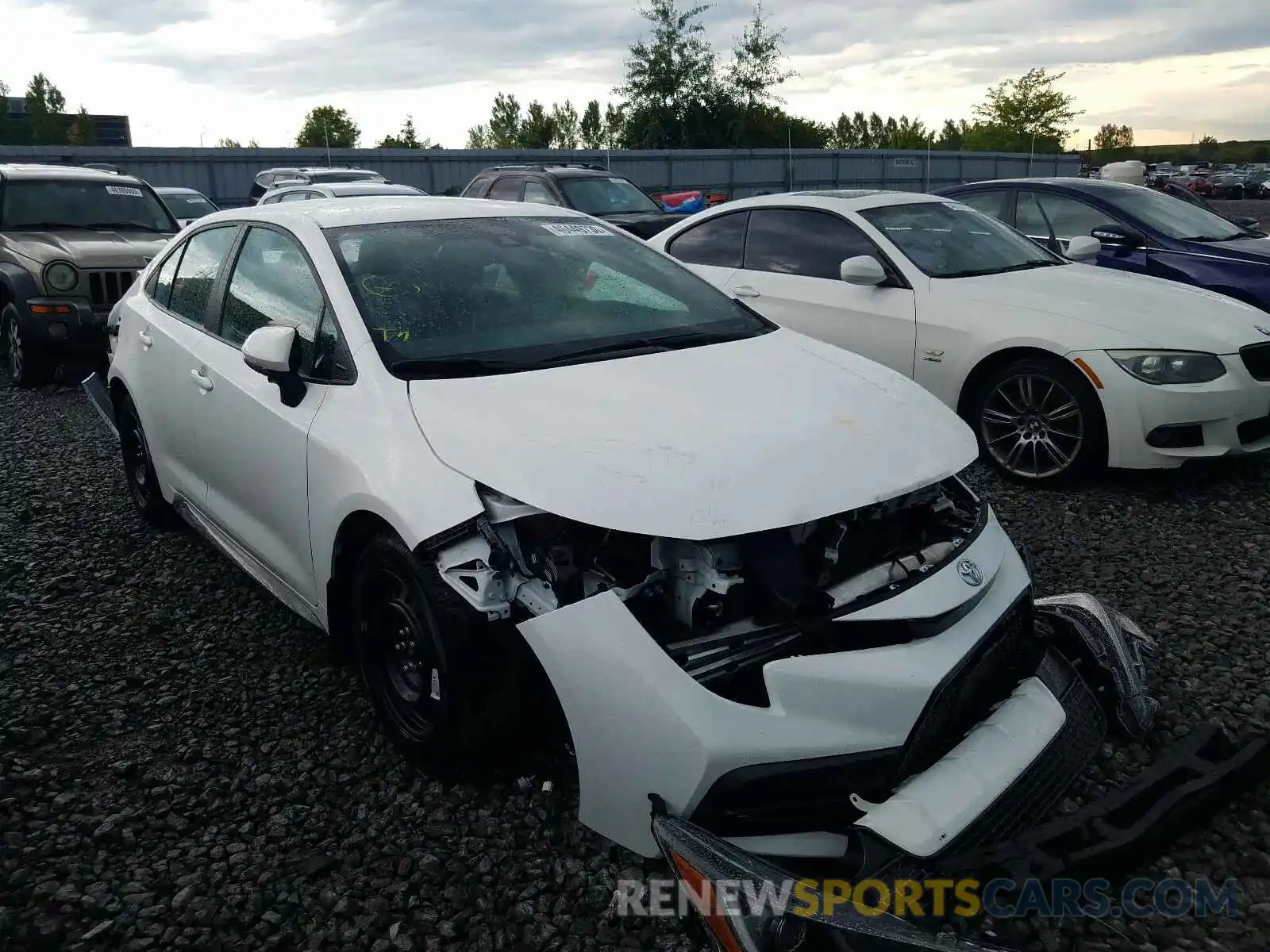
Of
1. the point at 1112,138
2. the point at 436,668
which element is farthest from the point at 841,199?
the point at 1112,138

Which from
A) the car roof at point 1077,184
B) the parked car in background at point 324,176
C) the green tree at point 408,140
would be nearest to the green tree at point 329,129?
the green tree at point 408,140

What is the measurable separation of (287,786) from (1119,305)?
473 cm

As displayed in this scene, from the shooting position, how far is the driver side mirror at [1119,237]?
7.46 meters

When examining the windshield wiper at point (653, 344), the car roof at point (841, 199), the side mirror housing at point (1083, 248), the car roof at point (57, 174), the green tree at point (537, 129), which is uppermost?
the green tree at point (537, 129)

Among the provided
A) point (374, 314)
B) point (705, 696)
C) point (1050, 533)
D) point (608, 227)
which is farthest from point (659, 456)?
point (1050, 533)

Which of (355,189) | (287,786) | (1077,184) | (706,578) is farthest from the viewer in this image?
(355,189)

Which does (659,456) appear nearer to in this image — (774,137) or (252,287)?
(252,287)

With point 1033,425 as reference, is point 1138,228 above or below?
above

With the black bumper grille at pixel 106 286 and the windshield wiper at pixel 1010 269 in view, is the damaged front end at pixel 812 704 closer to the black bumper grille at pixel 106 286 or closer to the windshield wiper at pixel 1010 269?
the windshield wiper at pixel 1010 269

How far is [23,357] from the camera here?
801 centimetres

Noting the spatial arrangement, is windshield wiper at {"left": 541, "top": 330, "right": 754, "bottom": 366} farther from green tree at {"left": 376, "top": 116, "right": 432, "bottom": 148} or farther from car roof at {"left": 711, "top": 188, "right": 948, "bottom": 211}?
green tree at {"left": 376, "top": 116, "right": 432, "bottom": 148}

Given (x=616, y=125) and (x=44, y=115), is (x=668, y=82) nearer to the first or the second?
(x=616, y=125)

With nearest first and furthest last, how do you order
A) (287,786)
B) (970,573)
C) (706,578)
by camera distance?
(706,578), (970,573), (287,786)

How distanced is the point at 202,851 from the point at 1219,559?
4.21 metres
